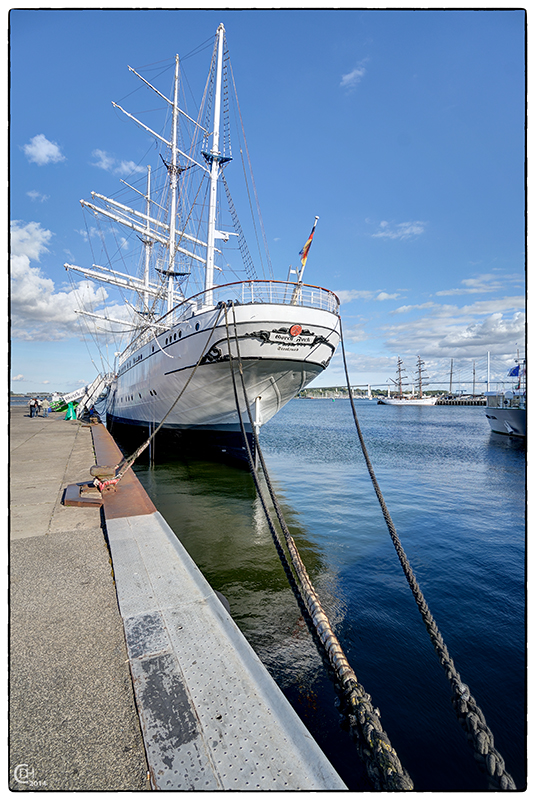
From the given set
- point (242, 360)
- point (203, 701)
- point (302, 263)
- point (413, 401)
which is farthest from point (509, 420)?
point (413, 401)

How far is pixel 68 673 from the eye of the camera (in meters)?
2.29

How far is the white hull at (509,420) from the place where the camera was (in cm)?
3089

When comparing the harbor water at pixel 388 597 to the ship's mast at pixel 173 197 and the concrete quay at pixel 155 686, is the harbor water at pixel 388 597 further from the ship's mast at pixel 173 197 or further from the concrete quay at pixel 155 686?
the ship's mast at pixel 173 197

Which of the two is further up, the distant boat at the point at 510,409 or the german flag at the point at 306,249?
the german flag at the point at 306,249

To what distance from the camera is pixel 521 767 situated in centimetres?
304

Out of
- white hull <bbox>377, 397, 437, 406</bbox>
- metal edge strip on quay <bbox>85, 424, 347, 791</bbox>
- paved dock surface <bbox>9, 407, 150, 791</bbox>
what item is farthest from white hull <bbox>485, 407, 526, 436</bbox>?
white hull <bbox>377, 397, 437, 406</bbox>

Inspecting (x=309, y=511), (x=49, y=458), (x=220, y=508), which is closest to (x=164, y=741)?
(x=220, y=508)

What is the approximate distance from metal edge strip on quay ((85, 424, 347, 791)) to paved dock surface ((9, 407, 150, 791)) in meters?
0.11

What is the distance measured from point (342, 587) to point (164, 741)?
180 inches

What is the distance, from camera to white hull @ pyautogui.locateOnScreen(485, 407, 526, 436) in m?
30.9

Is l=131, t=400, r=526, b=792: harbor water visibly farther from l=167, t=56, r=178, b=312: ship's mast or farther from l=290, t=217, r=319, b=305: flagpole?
l=167, t=56, r=178, b=312: ship's mast

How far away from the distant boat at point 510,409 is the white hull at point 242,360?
25261 millimetres

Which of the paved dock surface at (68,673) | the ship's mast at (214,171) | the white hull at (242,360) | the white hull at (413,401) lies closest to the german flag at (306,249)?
the white hull at (242,360)

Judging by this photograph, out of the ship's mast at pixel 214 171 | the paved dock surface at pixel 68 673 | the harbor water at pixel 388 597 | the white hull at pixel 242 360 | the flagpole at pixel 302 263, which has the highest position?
the ship's mast at pixel 214 171
